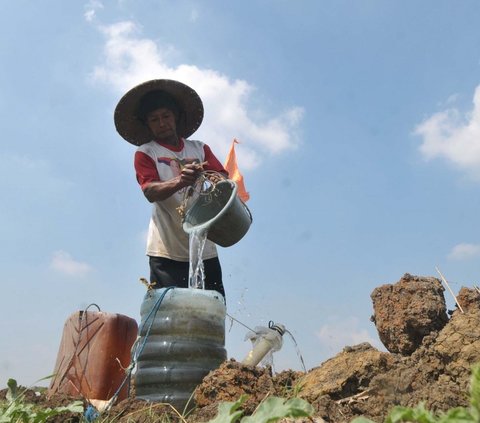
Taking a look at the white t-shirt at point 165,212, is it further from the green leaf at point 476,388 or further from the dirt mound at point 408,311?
the green leaf at point 476,388

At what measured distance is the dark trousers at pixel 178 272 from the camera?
12.6ft

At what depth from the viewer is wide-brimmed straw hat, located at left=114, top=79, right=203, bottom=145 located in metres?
4.25

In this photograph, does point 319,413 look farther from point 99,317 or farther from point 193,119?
point 193,119

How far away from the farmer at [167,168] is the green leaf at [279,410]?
2.40 meters

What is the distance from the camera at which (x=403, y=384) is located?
7.02 feet

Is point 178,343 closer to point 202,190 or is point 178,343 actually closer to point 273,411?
point 202,190

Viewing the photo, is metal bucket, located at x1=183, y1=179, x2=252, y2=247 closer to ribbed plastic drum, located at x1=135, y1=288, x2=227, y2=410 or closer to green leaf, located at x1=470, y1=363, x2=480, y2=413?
ribbed plastic drum, located at x1=135, y1=288, x2=227, y2=410

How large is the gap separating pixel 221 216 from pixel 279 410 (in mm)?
2347

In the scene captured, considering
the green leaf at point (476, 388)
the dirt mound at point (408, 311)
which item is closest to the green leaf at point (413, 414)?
the green leaf at point (476, 388)

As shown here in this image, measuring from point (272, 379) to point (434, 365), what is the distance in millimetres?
774

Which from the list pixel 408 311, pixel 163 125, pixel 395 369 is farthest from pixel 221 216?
pixel 395 369

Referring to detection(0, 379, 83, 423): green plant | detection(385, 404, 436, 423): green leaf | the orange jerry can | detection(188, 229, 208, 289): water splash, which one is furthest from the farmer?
detection(385, 404, 436, 423): green leaf

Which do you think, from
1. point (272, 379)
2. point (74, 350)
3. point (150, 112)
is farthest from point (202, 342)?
point (150, 112)

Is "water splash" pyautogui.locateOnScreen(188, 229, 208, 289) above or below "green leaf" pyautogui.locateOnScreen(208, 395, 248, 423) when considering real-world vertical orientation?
above
